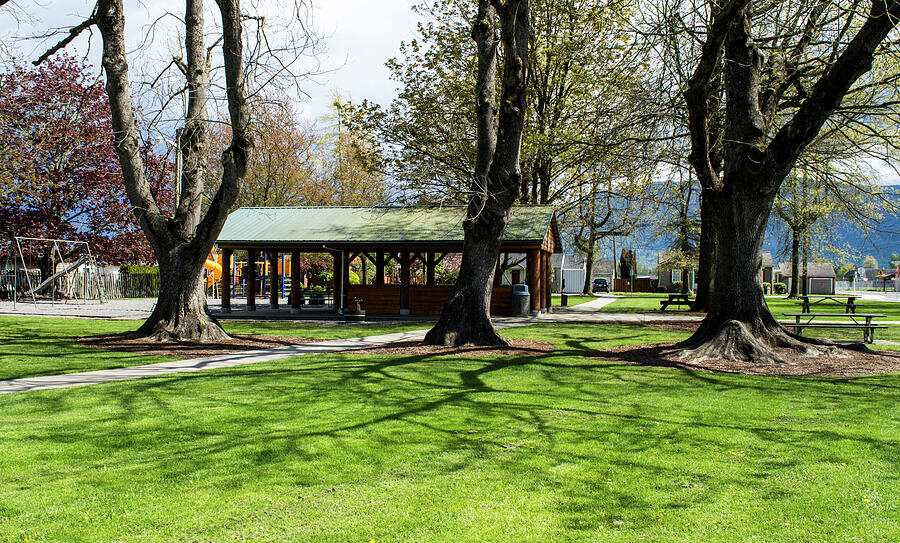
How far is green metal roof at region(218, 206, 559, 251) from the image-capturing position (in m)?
23.4

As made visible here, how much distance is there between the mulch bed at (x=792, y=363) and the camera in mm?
10258

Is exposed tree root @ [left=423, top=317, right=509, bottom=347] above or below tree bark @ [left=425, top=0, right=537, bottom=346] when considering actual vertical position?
below

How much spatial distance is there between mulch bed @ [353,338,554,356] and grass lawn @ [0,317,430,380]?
3238 millimetres

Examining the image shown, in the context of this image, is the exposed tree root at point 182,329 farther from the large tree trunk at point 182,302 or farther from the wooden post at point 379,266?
the wooden post at point 379,266

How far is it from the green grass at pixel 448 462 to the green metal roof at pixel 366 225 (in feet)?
47.8

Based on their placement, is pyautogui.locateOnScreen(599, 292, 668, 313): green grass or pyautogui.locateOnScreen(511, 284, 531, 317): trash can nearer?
pyautogui.locateOnScreen(511, 284, 531, 317): trash can

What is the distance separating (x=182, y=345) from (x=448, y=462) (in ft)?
34.3

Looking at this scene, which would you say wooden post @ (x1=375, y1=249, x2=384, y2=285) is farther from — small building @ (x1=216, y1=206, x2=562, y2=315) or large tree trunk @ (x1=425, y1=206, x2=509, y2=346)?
large tree trunk @ (x1=425, y1=206, x2=509, y2=346)

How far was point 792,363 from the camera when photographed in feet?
36.1

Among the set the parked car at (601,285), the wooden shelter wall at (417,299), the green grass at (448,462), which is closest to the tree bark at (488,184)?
the green grass at (448,462)

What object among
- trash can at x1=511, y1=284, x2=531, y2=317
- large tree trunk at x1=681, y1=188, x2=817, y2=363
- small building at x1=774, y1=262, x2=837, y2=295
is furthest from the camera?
small building at x1=774, y1=262, x2=837, y2=295

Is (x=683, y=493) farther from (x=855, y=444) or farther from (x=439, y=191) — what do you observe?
(x=439, y=191)

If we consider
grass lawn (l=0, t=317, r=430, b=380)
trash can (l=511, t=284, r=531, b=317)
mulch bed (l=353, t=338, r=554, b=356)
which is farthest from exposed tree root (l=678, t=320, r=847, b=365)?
trash can (l=511, t=284, r=531, b=317)

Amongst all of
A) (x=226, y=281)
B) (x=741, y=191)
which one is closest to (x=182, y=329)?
(x=226, y=281)
